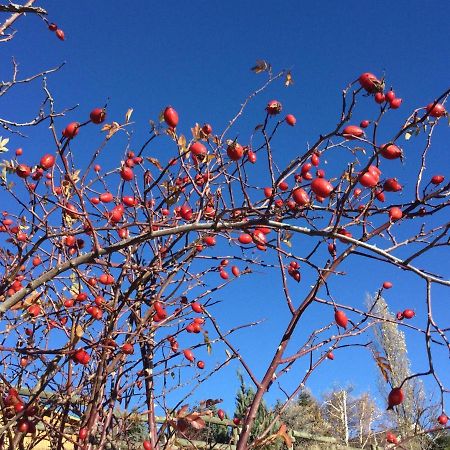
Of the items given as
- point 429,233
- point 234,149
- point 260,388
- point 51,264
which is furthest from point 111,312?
point 429,233

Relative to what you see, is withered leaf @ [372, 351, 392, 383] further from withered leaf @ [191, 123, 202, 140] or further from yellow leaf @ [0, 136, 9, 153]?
yellow leaf @ [0, 136, 9, 153]

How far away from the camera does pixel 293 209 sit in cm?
145

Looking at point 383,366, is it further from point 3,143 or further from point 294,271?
point 3,143

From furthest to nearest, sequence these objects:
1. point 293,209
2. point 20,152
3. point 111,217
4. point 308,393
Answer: point 308,393 < point 20,152 < point 111,217 < point 293,209

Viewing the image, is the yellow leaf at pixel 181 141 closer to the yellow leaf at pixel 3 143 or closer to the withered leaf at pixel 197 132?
the withered leaf at pixel 197 132

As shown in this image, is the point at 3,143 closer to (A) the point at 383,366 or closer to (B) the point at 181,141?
(B) the point at 181,141

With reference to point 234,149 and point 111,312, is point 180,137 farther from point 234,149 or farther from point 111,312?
point 111,312

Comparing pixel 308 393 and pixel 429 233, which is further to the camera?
pixel 308 393

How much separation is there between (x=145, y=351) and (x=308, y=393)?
25.6 meters

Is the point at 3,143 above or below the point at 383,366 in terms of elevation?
above

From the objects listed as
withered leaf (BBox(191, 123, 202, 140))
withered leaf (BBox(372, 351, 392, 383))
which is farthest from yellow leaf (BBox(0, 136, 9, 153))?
withered leaf (BBox(372, 351, 392, 383))

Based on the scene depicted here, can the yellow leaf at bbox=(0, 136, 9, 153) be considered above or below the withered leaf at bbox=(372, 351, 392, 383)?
above

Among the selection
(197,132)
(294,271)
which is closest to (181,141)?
(197,132)

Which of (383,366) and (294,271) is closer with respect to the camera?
(383,366)
